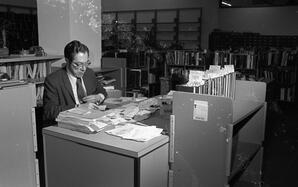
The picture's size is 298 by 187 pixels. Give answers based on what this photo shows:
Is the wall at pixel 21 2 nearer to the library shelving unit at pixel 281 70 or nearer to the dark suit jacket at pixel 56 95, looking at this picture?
the library shelving unit at pixel 281 70

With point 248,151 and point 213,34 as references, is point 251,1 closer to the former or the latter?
point 213,34

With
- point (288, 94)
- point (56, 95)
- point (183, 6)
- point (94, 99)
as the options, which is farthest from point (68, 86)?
point (183, 6)

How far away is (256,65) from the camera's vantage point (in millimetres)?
7051

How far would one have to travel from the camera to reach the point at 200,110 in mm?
1893

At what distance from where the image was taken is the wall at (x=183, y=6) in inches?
376

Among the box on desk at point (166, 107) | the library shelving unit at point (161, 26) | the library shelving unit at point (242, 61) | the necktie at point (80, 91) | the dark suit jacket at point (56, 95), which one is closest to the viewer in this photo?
the box on desk at point (166, 107)

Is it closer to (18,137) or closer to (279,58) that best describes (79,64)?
(18,137)

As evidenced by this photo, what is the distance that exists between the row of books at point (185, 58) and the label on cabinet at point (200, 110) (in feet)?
17.5

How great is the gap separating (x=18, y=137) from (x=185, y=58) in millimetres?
5049

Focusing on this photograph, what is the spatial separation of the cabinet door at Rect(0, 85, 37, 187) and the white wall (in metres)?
1.52

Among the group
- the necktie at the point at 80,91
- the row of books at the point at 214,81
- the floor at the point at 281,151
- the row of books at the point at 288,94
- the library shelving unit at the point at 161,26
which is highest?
the library shelving unit at the point at 161,26

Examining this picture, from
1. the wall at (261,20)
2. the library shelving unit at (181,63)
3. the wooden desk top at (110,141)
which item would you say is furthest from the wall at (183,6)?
the wooden desk top at (110,141)

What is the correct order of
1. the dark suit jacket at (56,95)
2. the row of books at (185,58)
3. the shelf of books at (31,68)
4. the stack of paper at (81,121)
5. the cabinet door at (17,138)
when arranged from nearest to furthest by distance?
the stack of paper at (81,121), the dark suit jacket at (56,95), the cabinet door at (17,138), the shelf of books at (31,68), the row of books at (185,58)

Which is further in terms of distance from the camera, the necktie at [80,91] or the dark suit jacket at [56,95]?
the necktie at [80,91]
